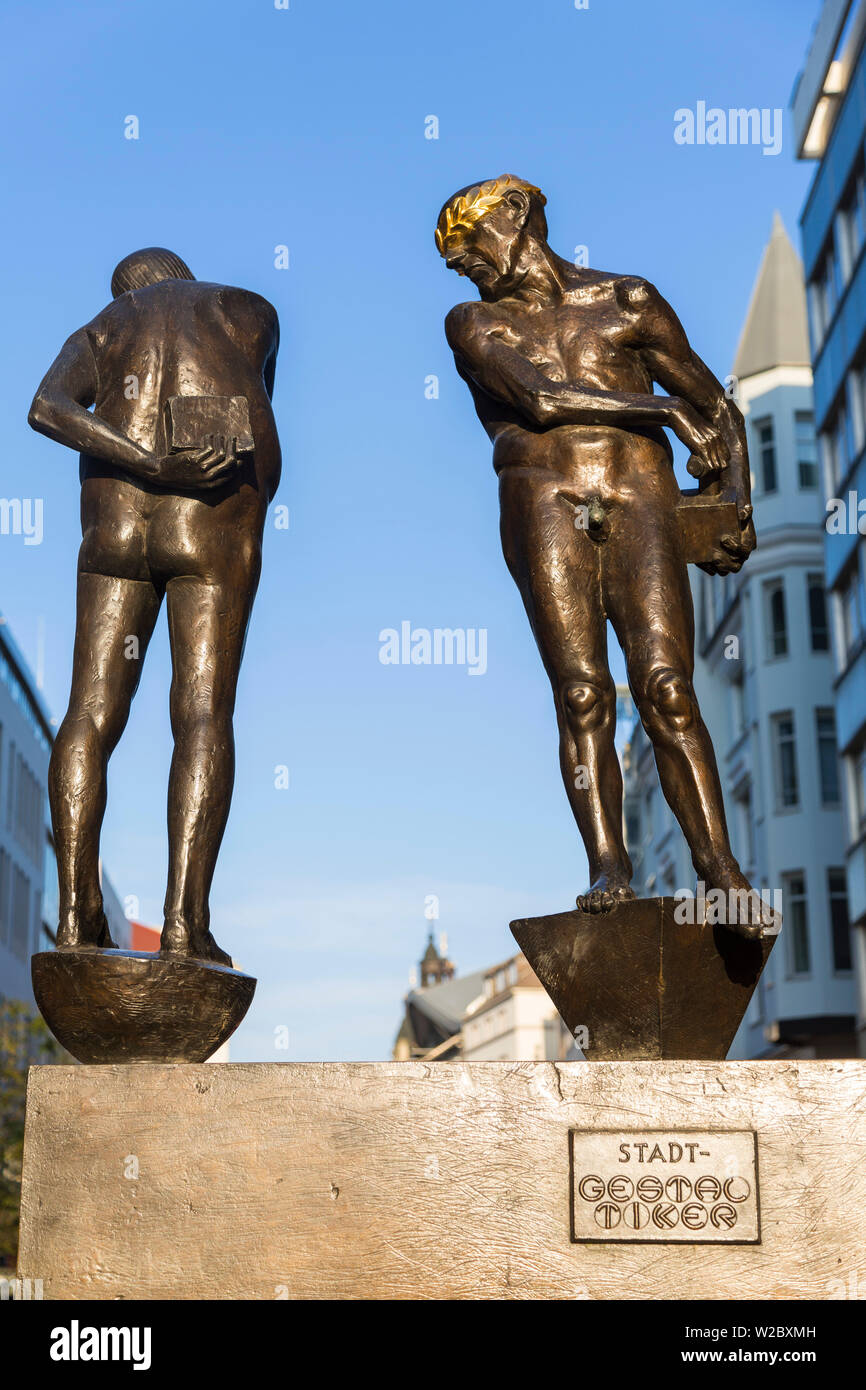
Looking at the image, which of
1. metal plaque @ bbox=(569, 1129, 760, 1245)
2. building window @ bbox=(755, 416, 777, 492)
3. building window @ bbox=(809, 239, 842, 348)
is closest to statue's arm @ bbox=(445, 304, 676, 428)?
metal plaque @ bbox=(569, 1129, 760, 1245)

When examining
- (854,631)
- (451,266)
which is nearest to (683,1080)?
(451,266)

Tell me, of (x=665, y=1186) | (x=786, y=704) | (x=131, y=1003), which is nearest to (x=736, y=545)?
(x=665, y=1186)

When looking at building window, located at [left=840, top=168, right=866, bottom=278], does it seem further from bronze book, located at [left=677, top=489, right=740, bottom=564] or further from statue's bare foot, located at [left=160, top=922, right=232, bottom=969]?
statue's bare foot, located at [left=160, top=922, right=232, bottom=969]

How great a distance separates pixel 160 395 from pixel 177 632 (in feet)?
3.09

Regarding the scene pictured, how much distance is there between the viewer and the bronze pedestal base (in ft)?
19.8

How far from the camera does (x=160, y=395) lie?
6.93 meters

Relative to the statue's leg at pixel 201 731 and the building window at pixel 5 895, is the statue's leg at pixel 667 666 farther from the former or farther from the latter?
the building window at pixel 5 895

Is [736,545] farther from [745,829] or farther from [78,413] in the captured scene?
[745,829]

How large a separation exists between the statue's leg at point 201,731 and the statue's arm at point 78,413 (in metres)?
0.50

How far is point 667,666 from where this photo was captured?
6523 mm

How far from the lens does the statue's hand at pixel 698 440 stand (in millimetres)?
6898

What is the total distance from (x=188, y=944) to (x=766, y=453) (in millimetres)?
38067

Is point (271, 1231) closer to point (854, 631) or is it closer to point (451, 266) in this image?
point (451, 266)

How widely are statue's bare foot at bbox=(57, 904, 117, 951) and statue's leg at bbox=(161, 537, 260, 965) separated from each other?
0.98 ft
